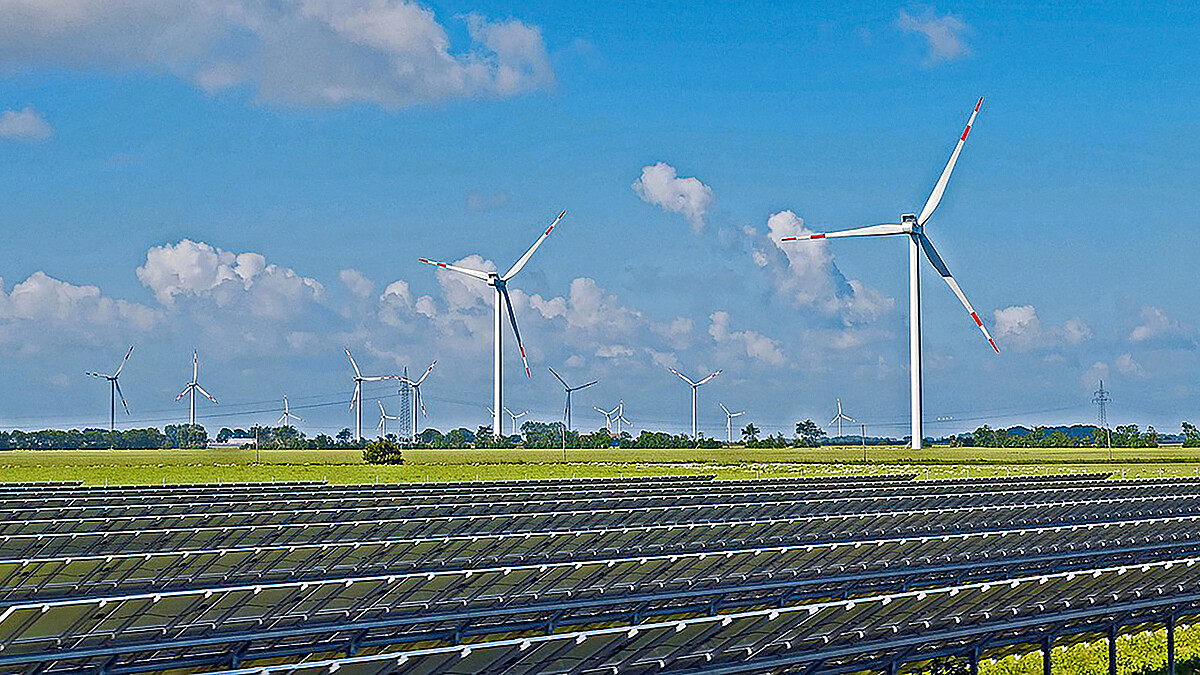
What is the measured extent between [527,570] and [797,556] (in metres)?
6.62

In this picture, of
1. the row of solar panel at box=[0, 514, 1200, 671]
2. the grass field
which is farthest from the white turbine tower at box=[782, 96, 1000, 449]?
the row of solar panel at box=[0, 514, 1200, 671]

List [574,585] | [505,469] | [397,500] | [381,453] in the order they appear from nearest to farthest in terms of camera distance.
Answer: [574,585]
[397,500]
[505,469]
[381,453]

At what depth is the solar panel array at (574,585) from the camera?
69.1 ft

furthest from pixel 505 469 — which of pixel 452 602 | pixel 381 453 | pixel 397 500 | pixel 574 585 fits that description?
pixel 452 602

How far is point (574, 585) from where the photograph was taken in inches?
1134

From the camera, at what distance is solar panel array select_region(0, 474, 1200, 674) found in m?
21.1

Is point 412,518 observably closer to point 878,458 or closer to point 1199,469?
point 1199,469

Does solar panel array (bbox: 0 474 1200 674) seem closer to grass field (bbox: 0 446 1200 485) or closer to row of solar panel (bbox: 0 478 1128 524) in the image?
row of solar panel (bbox: 0 478 1128 524)

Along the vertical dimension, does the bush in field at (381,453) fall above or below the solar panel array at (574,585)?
above

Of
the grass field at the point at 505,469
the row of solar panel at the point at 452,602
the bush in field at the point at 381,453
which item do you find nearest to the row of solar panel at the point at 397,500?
the row of solar panel at the point at 452,602

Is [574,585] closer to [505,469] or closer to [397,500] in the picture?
[397,500]

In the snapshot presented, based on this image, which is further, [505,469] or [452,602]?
[505,469]

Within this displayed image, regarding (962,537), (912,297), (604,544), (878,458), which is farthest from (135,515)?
(878,458)

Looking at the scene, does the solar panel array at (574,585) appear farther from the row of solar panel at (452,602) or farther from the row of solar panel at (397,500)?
the row of solar panel at (397,500)
